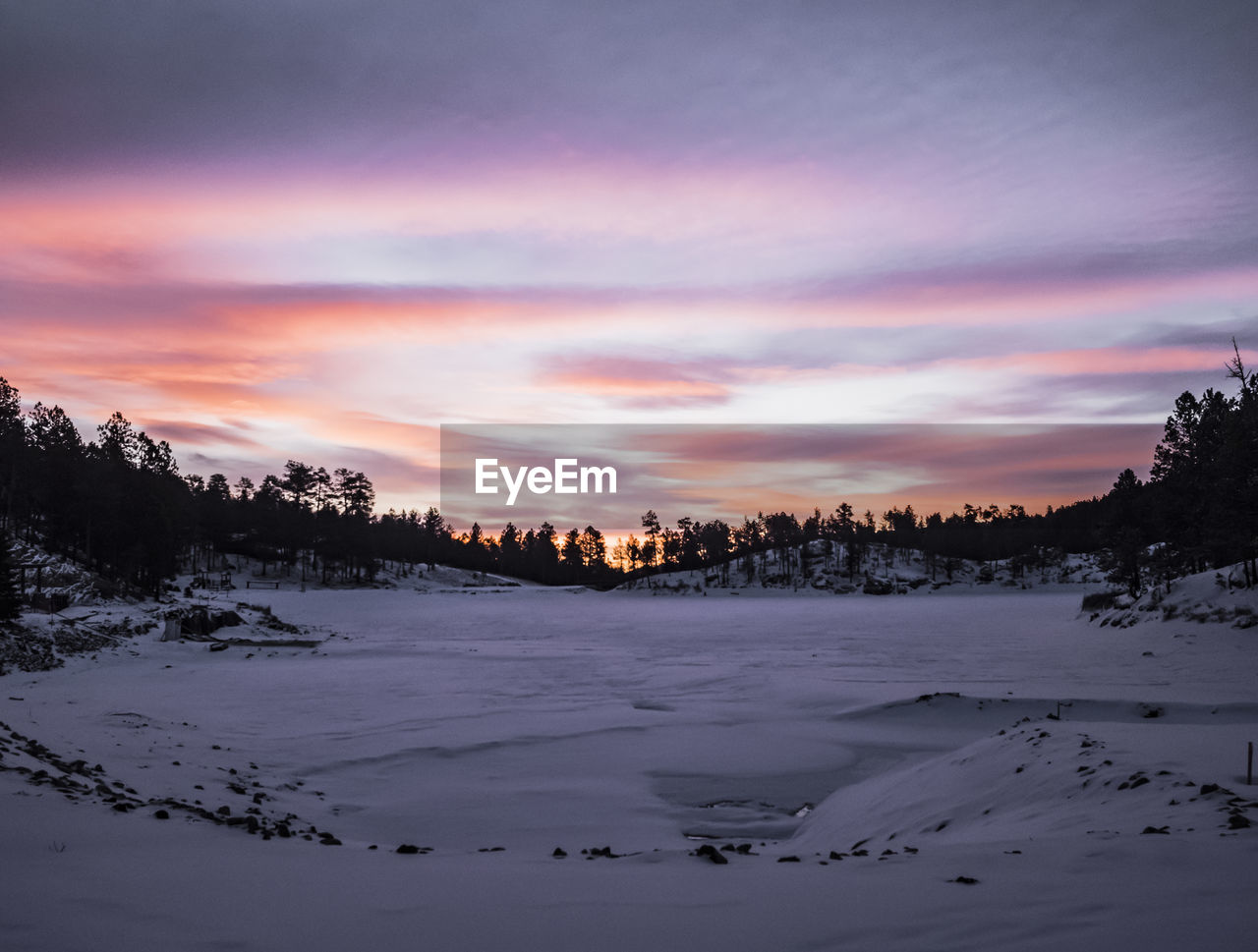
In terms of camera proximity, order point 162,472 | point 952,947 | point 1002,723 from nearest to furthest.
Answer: point 952,947 < point 1002,723 < point 162,472

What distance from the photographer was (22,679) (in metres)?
22.6

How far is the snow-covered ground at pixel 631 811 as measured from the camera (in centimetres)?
547

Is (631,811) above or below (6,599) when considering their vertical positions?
below

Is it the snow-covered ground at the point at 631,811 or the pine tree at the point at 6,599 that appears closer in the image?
the snow-covered ground at the point at 631,811

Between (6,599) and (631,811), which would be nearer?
(631,811)

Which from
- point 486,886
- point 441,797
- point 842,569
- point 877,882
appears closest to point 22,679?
point 441,797

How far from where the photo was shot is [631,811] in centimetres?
1162

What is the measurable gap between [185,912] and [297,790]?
7062mm

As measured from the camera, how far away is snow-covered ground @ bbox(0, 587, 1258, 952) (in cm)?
547

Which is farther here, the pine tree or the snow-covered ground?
the pine tree

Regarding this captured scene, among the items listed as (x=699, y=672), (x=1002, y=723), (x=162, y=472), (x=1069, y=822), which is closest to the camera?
(x=1069, y=822)

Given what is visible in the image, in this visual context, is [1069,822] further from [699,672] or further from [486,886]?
[699,672]

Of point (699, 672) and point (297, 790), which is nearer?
point (297, 790)

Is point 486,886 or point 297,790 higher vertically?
point 486,886
